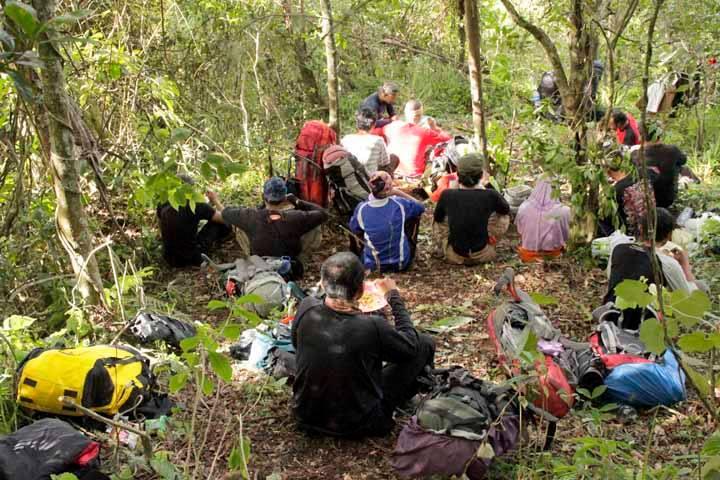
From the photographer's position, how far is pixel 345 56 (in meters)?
13.0

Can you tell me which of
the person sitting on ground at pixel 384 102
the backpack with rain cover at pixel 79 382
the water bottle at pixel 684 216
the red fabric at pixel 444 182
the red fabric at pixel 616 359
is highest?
the person sitting on ground at pixel 384 102

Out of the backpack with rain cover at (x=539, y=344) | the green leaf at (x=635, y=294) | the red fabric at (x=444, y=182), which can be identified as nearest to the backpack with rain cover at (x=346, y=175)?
the red fabric at (x=444, y=182)

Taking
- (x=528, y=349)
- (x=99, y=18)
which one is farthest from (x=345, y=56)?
(x=528, y=349)

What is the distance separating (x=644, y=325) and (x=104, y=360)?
291 cm

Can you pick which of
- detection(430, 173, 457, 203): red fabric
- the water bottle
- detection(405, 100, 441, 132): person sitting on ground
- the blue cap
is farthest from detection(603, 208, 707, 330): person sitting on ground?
detection(405, 100, 441, 132): person sitting on ground

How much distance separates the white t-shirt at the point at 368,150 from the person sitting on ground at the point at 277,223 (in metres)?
1.41

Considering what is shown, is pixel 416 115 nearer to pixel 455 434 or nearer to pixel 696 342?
pixel 455 434

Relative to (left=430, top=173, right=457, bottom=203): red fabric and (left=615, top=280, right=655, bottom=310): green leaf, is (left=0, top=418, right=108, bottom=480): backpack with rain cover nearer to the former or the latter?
(left=615, top=280, right=655, bottom=310): green leaf

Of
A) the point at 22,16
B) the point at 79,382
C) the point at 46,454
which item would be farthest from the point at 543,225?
the point at 22,16

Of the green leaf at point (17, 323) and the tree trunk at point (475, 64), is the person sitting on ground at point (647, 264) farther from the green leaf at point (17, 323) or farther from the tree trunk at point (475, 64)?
the green leaf at point (17, 323)

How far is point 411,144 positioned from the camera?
8.66 metres

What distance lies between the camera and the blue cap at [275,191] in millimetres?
6359

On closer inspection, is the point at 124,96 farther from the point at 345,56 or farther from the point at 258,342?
the point at 345,56

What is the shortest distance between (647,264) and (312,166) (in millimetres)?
3703
